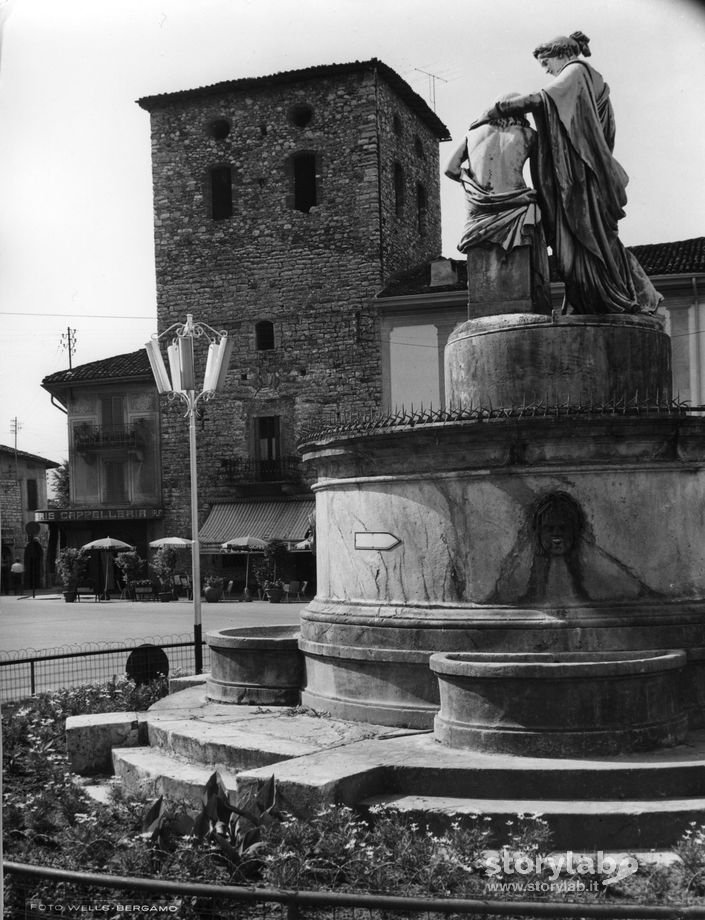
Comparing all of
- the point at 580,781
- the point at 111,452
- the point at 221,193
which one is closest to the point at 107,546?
the point at 111,452

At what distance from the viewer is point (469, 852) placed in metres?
5.88

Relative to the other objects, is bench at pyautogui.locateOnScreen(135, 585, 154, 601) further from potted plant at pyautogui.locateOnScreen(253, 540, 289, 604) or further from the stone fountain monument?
the stone fountain monument

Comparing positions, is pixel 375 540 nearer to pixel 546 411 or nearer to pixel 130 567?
pixel 546 411

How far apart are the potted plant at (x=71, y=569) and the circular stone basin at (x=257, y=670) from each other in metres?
30.0

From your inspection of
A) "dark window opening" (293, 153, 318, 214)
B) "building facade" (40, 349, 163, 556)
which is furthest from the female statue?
"building facade" (40, 349, 163, 556)

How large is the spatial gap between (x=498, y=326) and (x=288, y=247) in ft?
110

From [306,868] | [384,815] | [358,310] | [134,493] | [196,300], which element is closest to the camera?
[306,868]

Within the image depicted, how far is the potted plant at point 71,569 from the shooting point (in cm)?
3881

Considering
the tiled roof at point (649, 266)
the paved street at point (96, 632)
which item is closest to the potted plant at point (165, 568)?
the paved street at point (96, 632)

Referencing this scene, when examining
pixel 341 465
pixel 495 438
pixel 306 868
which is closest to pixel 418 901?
pixel 306 868

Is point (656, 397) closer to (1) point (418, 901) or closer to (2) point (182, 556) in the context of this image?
(1) point (418, 901)

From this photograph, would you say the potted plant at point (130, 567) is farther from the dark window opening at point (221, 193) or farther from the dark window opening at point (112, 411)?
the dark window opening at point (221, 193)

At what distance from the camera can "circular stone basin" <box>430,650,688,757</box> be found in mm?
6984

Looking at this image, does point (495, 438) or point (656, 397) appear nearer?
point (495, 438)
